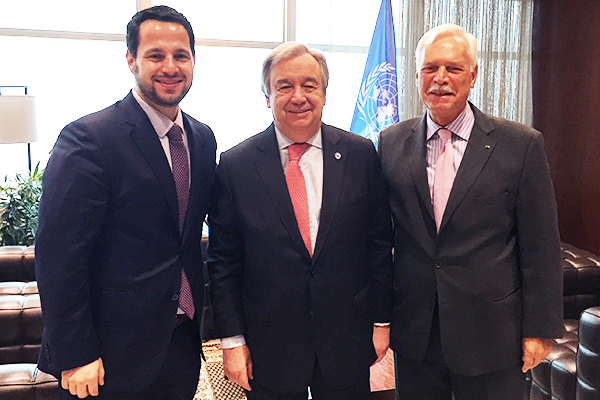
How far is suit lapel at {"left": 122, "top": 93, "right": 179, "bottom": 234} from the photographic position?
1565 mm

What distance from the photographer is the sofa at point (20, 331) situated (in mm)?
2270

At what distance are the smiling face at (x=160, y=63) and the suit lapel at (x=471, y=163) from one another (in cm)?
91

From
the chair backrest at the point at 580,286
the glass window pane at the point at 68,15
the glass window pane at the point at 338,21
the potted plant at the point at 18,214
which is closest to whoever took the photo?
the chair backrest at the point at 580,286

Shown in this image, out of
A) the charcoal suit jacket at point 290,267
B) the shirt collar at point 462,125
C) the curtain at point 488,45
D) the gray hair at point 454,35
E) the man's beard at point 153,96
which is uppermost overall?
the curtain at point 488,45

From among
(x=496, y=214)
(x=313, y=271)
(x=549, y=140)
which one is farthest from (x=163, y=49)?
(x=549, y=140)

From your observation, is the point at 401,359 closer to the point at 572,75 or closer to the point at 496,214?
the point at 496,214

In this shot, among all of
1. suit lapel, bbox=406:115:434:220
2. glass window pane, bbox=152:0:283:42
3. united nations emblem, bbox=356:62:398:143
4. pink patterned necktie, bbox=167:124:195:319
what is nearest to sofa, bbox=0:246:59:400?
pink patterned necktie, bbox=167:124:195:319

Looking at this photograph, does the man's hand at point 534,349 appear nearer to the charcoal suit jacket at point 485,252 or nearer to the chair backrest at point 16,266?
the charcoal suit jacket at point 485,252

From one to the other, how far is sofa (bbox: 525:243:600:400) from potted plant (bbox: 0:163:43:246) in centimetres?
378

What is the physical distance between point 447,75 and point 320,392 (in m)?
1.11

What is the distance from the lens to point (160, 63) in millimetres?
1609

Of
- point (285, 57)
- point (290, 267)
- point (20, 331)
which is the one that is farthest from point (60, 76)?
point (290, 267)

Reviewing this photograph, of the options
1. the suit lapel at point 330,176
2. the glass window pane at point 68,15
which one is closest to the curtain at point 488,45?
the glass window pane at point 68,15

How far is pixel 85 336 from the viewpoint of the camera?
4.84 ft
